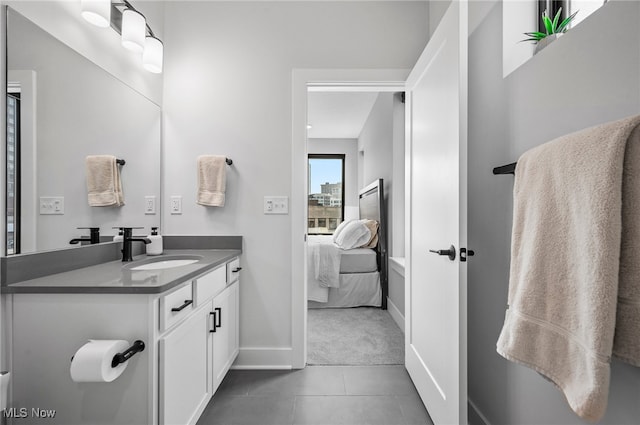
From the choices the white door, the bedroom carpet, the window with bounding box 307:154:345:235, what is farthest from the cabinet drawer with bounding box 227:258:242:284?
the window with bounding box 307:154:345:235

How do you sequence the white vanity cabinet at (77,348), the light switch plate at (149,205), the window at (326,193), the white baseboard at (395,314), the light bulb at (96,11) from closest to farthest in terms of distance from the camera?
the white vanity cabinet at (77,348)
the light bulb at (96,11)
the light switch plate at (149,205)
the white baseboard at (395,314)
the window at (326,193)

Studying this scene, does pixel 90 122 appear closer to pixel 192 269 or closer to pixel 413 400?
pixel 192 269

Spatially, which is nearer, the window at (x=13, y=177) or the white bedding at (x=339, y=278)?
the window at (x=13, y=177)

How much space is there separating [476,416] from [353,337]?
131cm

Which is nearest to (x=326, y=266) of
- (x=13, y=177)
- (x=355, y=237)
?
(x=355, y=237)

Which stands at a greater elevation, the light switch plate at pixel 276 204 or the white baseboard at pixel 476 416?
the light switch plate at pixel 276 204

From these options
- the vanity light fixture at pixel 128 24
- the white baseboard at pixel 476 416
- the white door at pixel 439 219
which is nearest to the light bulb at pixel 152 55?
the vanity light fixture at pixel 128 24

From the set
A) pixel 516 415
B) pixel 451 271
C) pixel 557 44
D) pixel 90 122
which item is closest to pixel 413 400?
pixel 516 415

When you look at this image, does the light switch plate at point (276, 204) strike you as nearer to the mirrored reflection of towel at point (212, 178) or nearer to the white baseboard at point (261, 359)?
the mirrored reflection of towel at point (212, 178)

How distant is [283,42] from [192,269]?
166 centimetres

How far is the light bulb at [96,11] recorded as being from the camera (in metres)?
1.46

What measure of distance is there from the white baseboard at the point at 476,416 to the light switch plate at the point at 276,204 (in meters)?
1.51

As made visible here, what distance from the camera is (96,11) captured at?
148cm

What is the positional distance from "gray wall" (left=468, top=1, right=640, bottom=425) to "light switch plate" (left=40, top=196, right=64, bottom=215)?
73.5 inches
